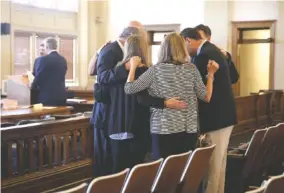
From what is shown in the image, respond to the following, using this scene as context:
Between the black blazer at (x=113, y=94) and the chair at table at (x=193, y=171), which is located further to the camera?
the black blazer at (x=113, y=94)

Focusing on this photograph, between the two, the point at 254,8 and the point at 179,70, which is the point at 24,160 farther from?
the point at 254,8

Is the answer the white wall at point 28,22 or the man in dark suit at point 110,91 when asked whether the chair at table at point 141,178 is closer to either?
the man in dark suit at point 110,91

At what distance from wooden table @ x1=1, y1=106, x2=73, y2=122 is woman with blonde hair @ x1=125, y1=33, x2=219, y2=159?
2082 millimetres

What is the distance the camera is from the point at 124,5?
11953mm

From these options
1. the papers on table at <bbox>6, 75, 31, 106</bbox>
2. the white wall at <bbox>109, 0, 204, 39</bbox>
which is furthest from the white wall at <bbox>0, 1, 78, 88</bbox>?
the papers on table at <bbox>6, 75, 31, 106</bbox>

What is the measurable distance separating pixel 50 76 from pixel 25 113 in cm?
92

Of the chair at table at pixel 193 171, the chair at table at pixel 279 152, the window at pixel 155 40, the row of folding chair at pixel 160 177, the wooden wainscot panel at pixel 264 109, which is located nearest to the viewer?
the row of folding chair at pixel 160 177

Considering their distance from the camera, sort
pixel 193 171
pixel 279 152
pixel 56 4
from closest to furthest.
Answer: pixel 193 171, pixel 279 152, pixel 56 4

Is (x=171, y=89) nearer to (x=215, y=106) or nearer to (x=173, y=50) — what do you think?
(x=173, y=50)

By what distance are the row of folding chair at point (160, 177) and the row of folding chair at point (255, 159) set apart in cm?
104

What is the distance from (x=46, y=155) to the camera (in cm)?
387

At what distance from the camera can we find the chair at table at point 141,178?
2.40 metres

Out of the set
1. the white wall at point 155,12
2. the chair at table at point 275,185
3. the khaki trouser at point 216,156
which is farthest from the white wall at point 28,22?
the chair at table at point 275,185

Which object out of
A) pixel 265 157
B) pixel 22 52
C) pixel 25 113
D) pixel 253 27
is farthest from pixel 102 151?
pixel 253 27
